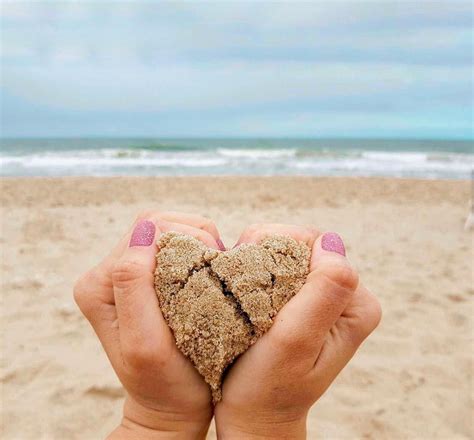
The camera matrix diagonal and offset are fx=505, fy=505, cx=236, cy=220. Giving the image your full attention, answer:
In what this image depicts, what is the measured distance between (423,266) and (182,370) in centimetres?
398

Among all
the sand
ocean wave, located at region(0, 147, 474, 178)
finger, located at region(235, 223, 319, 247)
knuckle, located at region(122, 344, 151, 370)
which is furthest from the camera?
ocean wave, located at region(0, 147, 474, 178)

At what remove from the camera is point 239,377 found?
114cm

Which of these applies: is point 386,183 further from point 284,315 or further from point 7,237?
point 284,315

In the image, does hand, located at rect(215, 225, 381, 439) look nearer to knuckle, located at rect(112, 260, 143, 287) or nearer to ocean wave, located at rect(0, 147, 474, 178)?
knuckle, located at rect(112, 260, 143, 287)

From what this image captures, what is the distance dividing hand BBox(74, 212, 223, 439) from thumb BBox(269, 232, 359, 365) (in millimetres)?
236

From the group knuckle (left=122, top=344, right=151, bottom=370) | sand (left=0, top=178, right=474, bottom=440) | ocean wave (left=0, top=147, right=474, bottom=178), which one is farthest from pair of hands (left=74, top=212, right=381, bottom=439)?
ocean wave (left=0, top=147, right=474, bottom=178)

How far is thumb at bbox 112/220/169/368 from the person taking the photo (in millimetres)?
1065

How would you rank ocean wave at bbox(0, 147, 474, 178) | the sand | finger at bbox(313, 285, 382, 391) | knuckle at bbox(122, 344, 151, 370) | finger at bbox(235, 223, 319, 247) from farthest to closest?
ocean wave at bbox(0, 147, 474, 178) < the sand < finger at bbox(235, 223, 319, 247) < finger at bbox(313, 285, 382, 391) < knuckle at bbox(122, 344, 151, 370)

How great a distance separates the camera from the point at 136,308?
1.09 meters

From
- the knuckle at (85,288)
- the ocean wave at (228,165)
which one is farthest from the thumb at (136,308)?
the ocean wave at (228,165)

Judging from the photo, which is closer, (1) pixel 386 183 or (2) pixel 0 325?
(2) pixel 0 325

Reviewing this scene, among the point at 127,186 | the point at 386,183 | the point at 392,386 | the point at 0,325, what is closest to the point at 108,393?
the point at 0,325

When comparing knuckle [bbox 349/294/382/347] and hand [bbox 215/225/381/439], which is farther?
knuckle [bbox 349/294/382/347]

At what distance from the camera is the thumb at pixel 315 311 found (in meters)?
1.08
